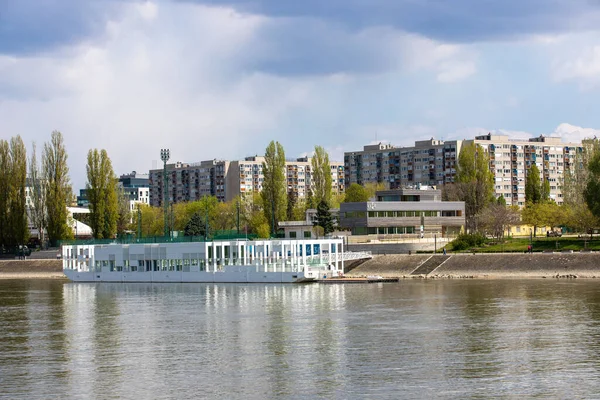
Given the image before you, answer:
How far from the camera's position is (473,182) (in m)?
150

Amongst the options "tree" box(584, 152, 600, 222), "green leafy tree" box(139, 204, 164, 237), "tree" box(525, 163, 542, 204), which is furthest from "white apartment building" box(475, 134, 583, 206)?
"tree" box(584, 152, 600, 222)

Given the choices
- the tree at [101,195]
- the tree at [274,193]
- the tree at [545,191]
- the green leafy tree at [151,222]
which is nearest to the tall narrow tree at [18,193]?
the tree at [101,195]

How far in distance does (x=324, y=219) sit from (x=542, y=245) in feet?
112

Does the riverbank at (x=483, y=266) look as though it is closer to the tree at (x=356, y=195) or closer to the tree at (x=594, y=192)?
the tree at (x=594, y=192)

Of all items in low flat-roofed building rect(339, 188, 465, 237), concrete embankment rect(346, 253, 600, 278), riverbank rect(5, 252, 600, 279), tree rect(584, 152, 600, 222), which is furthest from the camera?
low flat-roofed building rect(339, 188, 465, 237)

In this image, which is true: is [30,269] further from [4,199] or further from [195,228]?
[195,228]

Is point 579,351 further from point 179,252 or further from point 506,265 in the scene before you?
point 179,252

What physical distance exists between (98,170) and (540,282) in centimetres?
7560

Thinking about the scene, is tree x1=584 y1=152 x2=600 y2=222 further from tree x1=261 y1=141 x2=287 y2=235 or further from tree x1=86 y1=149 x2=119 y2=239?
tree x1=86 y1=149 x2=119 y2=239

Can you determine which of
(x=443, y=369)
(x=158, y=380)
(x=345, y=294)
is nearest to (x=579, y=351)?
(x=443, y=369)

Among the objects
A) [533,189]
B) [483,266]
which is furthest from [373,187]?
[483,266]

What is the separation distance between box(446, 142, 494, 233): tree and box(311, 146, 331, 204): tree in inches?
828

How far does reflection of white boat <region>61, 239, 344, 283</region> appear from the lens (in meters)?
100

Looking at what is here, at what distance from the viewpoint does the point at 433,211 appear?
440 ft
